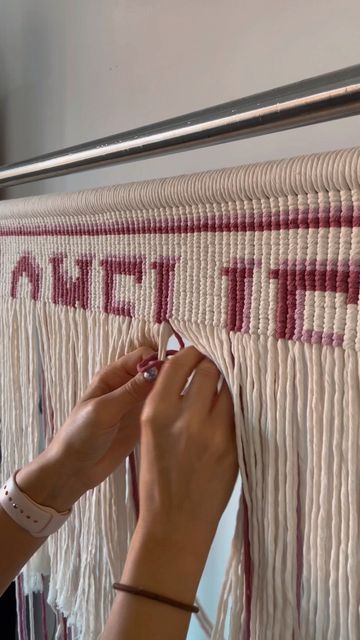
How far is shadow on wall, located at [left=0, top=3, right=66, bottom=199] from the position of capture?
103 centimetres

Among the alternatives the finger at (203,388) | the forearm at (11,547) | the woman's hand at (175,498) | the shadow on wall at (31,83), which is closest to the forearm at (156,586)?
the woman's hand at (175,498)

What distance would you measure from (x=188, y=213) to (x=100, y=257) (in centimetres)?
16

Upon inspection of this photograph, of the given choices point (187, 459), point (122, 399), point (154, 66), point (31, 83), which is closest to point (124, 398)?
point (122, 399)

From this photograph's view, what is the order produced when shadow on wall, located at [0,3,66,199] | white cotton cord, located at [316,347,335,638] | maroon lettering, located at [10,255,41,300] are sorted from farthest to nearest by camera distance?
1. shadow on wall, located at [0,3,66,199]
2. maroon lettering, located at [10,255,41,300]
3. white cotton cord, located at [316,347,335,638]

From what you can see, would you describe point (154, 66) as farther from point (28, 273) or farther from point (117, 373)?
point (117, 373)

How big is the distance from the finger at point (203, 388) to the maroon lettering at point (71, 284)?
20cm

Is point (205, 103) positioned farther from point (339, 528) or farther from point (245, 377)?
point (339, 528)

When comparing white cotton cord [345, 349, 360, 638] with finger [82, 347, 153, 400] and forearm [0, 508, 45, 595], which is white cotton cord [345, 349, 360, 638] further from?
forearm [0, 508, 45, 595]

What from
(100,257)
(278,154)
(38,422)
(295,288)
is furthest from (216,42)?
(38,422)

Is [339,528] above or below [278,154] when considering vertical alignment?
below

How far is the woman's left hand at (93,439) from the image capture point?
0.56 m

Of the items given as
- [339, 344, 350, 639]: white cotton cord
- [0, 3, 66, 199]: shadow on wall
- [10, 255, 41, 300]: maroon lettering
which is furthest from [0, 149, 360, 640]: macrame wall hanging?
[0, 3, 66, 199]: shadow on wall

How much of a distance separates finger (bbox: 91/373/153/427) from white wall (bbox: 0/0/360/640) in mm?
281

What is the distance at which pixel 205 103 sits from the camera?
0.74m
